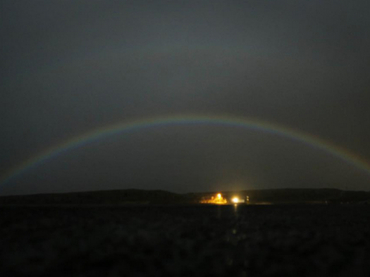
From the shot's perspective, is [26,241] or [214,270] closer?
[214,270]

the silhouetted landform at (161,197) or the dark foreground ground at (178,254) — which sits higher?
the silhouetted landform at (161,197)

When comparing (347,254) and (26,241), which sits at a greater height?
(26,241)

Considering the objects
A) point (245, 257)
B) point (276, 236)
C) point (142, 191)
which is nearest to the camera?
point (245, 257)

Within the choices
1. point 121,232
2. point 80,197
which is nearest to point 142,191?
point 80,197

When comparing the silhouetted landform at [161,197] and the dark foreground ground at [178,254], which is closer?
the dark foreground ground at [178,254]

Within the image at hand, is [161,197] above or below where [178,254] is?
above

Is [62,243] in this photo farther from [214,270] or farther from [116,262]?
[214,270]

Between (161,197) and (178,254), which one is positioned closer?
(178,254)

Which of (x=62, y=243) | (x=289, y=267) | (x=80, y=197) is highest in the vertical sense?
(x=80, y=197)
